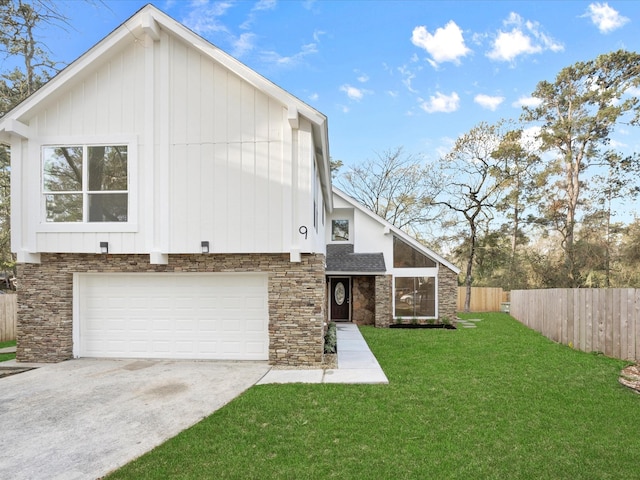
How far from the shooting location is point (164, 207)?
7.94m

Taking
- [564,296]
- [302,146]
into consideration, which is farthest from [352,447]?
[564,296]

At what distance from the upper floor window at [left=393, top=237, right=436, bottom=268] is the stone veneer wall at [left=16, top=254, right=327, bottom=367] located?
8218 millimetres

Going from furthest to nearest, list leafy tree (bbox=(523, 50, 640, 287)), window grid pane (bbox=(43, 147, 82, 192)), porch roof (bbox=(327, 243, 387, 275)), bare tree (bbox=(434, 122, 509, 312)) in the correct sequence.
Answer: bare tree (bbox=(434, 122, 509, 312))
leafy tree (bbox=(523, 50, 640, 287))
porch roof (bbox=(327, 243, 387, 275))
window grid pane (bbox=(43, 147, 82, 192))

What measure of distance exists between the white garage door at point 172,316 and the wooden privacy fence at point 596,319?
8022 millimetres

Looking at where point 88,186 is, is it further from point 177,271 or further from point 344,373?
point 344,373

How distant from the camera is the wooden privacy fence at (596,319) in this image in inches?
325

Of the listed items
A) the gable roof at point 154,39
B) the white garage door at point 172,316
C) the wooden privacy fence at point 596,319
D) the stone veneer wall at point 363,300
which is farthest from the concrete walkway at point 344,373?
the stone veneer wall at point 363,300

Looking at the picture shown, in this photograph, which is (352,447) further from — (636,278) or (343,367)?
(636,278)

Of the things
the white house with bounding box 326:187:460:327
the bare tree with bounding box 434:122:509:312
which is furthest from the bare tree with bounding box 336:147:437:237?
the white house with bounding box 326:187:460:327

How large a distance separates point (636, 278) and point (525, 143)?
9.57 meters

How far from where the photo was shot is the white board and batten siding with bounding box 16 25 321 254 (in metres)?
7.82

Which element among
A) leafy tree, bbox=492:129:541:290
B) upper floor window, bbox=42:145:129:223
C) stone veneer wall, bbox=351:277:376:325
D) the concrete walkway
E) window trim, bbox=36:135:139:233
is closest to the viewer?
the concrete walkway

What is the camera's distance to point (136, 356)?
8.68 meters

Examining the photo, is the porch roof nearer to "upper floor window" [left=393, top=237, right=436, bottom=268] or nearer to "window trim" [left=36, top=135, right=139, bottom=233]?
"upper floor window" [left=393, top=237, right=436, bottom=268]
